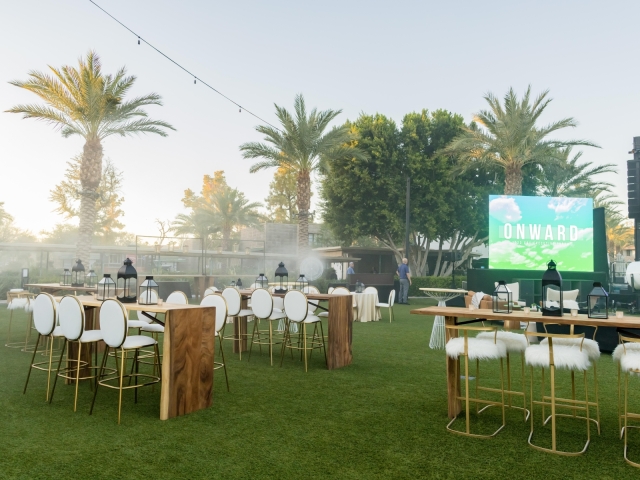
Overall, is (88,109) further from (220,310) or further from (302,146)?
(220,310)

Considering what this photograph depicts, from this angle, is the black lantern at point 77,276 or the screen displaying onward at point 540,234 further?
the screen displaying onward at point 540,234

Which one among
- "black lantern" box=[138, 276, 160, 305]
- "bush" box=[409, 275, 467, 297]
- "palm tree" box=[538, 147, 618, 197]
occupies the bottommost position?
"bush" box=[409, 275, 467, 297]

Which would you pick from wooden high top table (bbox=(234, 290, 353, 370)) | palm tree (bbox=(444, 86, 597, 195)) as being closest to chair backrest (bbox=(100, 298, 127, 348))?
wooden high top table (bbox=(234, 290, 353, 370))

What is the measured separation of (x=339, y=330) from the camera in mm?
6152

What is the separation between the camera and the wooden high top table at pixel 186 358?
387 cm

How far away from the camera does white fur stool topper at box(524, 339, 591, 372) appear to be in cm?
319

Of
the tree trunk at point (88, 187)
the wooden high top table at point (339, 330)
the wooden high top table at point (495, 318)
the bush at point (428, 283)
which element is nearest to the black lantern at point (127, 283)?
the wooden high top table at point (339, 330)

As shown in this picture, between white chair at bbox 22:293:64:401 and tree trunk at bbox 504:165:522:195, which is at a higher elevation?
tree trunk at bbox 504:165:522:195

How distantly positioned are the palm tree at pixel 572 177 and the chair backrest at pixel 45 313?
22755 mm

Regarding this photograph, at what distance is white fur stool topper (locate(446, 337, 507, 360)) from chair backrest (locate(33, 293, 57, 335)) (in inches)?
137

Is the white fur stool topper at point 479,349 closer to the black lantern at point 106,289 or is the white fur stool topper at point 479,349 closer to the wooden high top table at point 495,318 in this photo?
the wooden high top table at point 495,318

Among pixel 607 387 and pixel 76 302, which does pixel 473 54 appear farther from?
pixel 76 302

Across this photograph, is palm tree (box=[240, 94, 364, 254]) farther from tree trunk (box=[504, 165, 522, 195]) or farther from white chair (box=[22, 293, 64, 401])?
white chair (box=[22, 293, 64, 401])

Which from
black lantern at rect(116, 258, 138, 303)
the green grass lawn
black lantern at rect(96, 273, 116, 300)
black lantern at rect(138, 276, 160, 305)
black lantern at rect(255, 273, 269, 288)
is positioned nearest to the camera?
the green grass lawn
